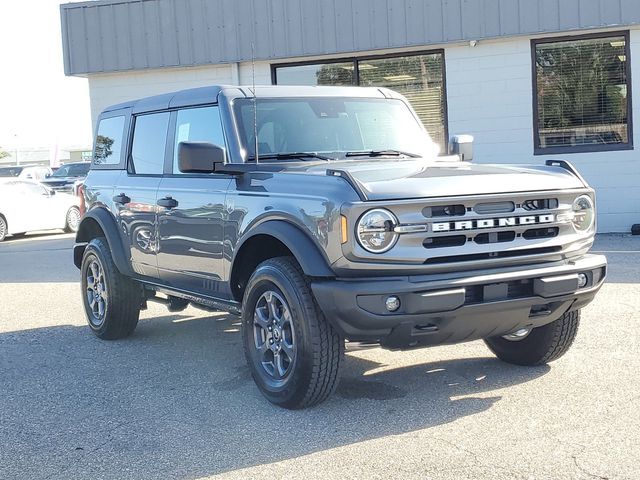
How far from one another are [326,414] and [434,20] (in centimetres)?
1036

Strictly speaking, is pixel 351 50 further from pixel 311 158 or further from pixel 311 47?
pixel 311 158

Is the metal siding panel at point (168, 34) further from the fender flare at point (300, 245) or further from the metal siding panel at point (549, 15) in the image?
the fender flare at point (300, 245)

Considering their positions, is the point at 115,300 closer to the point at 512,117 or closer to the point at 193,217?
the point at 193,217

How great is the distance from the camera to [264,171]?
561 cm

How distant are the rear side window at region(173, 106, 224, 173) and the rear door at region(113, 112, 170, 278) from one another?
0.22m

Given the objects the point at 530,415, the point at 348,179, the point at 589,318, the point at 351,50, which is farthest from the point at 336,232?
the point at 351,50

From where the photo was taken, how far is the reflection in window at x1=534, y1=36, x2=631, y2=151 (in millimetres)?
13898

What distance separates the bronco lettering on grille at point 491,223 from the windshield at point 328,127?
1481 mm

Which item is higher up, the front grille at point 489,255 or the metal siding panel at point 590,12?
the metal siding panel at point 590,12

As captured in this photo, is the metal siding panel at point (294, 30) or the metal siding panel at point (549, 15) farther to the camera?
the metal siding panel at point (294, 30)

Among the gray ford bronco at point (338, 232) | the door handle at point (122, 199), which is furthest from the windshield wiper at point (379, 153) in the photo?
the door handle at point (122, 199)

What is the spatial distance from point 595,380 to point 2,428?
366 centimetres

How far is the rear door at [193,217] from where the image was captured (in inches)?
231

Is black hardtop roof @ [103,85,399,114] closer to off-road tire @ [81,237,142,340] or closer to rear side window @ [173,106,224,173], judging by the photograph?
rear side window @ [173,106,224,173]
